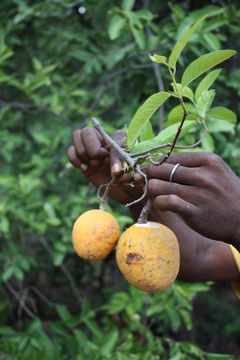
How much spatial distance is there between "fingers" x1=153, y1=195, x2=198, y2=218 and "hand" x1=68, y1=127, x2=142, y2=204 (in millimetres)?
276

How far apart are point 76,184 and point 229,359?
164 cm

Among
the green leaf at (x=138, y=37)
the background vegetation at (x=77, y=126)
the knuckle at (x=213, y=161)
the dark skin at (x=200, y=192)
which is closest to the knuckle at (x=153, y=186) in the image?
the dark skin at (x=200, y=192)

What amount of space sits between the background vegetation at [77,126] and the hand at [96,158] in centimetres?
63

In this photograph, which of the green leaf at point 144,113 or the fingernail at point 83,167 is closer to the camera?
the green leaf at point 144,113

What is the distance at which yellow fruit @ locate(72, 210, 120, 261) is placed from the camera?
912 mm

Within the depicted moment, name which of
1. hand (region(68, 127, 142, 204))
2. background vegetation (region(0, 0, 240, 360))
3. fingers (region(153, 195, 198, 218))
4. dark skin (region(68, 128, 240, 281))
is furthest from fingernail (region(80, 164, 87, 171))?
background vegetation (region(0, 0, 240, 360))

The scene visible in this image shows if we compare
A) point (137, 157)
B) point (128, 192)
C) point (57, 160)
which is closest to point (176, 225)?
point (128, 192)

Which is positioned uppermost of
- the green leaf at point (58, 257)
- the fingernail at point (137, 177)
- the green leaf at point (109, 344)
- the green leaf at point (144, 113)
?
the green leaf at point (144, 113)

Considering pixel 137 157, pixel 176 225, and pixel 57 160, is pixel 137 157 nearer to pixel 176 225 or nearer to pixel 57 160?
pixel 176 225

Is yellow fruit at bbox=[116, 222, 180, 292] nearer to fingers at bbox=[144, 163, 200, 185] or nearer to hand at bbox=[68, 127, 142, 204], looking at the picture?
fingers at bbox=[144, 163, 200, 185]

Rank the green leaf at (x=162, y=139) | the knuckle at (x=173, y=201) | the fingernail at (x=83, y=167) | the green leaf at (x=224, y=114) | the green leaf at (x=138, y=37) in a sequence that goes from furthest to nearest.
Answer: the green leaf at (x=138, y=37), the fingernail at (x=83, y=167), the green leaf at (x=224, y=114), the green leaf at (x=162, y=139), the knuckle at (x=173, y=201)

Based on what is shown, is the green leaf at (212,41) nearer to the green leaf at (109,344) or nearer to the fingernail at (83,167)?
the fingernail at (83,167)

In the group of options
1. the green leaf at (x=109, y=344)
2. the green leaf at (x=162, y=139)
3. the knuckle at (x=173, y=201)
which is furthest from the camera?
the green leaf at (x=109, y=344)

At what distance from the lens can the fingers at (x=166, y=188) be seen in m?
0.80
